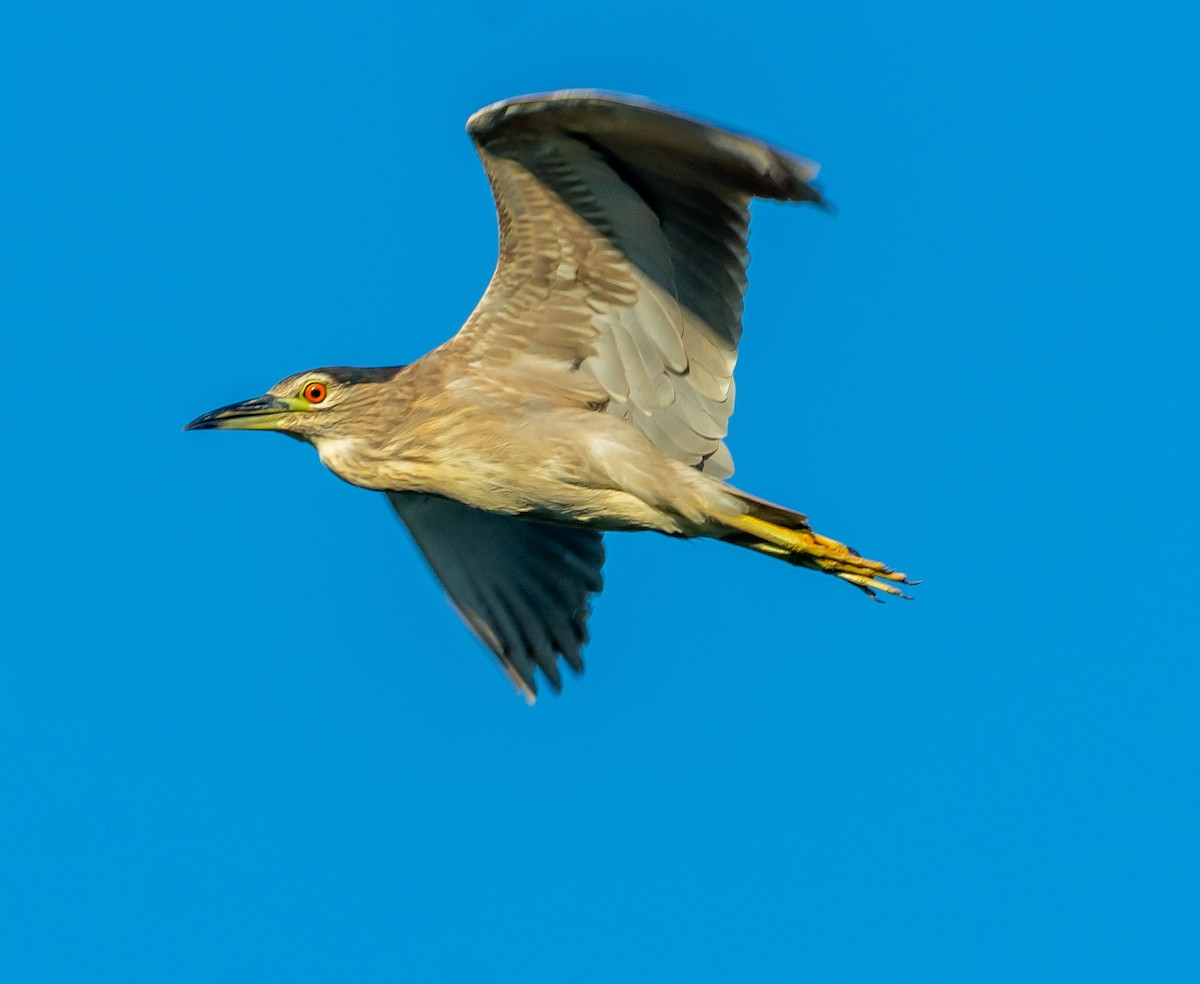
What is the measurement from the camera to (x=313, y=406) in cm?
989

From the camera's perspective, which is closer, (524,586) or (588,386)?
(588,386)

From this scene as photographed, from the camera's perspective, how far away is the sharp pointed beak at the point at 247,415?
392 inches

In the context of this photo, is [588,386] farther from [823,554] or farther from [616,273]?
[823,554]

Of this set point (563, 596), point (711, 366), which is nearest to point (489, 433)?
point (711, 366)

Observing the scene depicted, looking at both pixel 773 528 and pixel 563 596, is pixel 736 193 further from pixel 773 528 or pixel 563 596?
pixel 563 596

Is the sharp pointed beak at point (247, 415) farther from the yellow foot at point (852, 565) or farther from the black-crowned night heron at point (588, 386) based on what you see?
the yellow foot at point (852, 565)

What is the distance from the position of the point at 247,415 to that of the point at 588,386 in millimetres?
1885

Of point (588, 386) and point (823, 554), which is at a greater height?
point (588, 386)

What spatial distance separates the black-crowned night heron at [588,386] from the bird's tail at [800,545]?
0.01m

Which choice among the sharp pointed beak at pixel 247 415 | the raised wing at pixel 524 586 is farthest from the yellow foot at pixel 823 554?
the sharp pointed beak at pixel 247 415

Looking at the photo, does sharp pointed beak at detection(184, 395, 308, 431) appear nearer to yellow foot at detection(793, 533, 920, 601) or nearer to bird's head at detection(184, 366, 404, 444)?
bird's head at detection(184, 366, 404, 444)

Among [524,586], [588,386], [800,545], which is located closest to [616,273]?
[588,386]

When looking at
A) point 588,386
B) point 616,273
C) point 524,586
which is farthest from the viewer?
point 524,586

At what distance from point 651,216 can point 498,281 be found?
870mm
